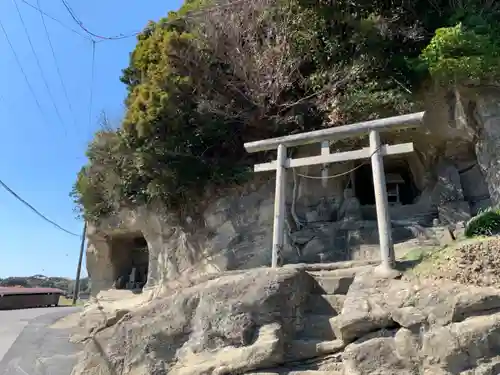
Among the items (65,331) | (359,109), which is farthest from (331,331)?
(65,331)

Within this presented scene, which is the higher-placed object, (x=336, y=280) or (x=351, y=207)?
(x=351, y=207)

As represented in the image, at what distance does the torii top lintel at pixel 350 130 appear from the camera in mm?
7180

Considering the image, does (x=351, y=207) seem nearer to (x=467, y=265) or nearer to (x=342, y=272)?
(x=342, y=272)

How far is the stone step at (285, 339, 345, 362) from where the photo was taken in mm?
5594

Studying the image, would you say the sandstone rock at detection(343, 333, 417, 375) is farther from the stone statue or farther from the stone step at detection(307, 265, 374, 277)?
the stone statue

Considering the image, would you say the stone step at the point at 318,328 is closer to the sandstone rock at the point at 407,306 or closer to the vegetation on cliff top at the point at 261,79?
the sandstone rock at the point at 407,306

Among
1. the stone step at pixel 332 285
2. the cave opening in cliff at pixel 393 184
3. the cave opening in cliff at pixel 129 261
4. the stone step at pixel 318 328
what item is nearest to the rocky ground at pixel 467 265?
the stone step at pixel 332 285

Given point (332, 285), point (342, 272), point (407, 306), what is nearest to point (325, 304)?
point (332, 285)

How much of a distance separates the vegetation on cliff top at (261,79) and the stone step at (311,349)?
22.7 feet

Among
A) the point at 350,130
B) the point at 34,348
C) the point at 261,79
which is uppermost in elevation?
the point at 261,79

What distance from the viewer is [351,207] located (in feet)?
37.9

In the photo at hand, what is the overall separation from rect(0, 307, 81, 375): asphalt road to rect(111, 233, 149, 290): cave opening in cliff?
13.9ft

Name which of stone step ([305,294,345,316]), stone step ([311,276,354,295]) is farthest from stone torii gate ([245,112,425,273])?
stone step ([305,294,345,316])

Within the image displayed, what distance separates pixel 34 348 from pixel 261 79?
948 cm
